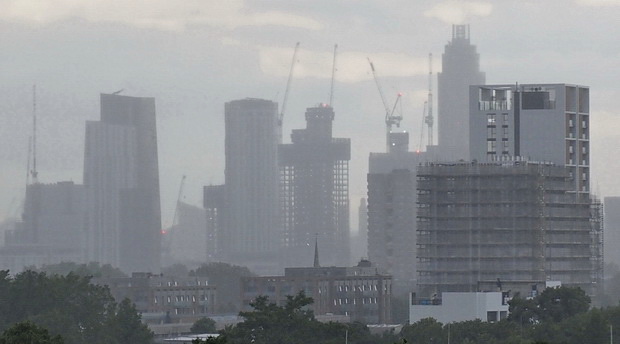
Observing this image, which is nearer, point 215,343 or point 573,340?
point 215,343

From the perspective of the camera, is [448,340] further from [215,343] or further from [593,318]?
[215,343]

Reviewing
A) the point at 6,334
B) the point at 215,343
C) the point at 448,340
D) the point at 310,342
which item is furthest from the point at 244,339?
the point at 215,343

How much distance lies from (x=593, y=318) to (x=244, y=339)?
36.9 m

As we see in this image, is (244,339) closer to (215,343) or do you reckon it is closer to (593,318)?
(593,318)

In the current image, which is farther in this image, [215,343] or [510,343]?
[510,343]

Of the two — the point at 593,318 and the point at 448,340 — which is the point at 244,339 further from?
the point at 593,318

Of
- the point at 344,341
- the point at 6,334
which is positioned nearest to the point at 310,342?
the point at 344,341

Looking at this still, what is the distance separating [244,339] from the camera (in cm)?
19862

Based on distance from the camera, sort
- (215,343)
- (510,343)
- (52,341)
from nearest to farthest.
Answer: (215,343) < (52,341) < (510,343)

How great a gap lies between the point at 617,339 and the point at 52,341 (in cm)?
7424

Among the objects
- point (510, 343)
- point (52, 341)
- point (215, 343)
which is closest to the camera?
point (215, 343)

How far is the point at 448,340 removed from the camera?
7830 inches

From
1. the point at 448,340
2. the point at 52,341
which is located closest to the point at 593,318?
the point at 448,340

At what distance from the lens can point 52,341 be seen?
146750mm
